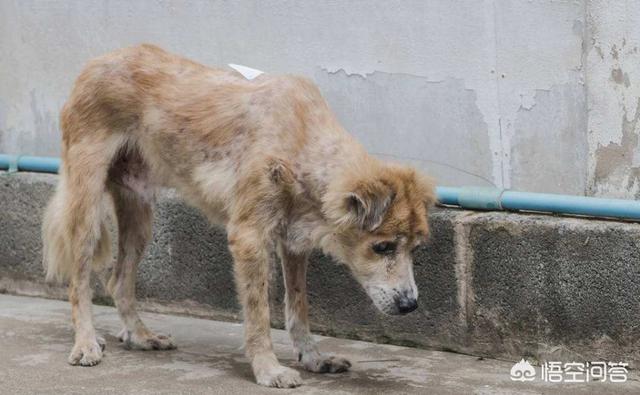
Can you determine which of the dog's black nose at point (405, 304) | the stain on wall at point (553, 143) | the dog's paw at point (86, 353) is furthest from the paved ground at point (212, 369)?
the stain on wall at point (553, 143)

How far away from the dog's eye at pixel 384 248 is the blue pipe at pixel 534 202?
689 millimetres

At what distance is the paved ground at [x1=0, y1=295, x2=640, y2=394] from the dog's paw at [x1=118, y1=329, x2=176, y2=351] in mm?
54

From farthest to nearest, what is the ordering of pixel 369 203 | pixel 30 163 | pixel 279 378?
pixel 30 163 < pixel 279 378 < pixel 369 203

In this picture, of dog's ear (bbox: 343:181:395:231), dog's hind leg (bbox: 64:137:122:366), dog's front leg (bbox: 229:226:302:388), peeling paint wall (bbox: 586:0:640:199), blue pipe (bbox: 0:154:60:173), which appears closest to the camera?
dog's ear (bbox: 343:181:395:231)

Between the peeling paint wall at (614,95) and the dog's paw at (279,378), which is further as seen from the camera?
the peeling paint wall at (614,95)

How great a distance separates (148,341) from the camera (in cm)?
668

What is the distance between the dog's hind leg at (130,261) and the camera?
6.70m

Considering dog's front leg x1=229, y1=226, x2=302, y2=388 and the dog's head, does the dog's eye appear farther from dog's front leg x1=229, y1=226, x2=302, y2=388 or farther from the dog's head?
dog's front leg x1=229, y1=226, x2=302, y2=388

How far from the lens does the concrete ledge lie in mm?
5973

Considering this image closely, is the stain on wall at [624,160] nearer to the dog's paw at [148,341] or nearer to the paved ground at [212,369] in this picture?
the paved ground at [212,369]

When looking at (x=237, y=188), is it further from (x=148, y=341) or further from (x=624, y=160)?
(x=624, y=160)

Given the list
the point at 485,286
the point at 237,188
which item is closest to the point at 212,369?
the point at 237,188

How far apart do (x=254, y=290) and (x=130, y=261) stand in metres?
1.18

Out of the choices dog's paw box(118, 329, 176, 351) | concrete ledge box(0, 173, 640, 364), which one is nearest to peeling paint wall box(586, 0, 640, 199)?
concrete ledge box(0, 173, 640, 364)
